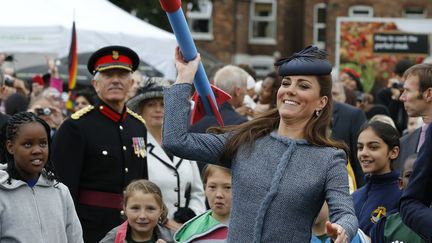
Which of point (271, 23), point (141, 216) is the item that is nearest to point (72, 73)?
point (141, 216)

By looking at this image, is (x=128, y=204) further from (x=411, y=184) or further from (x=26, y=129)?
(x=411, y=184)

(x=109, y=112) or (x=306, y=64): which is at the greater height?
(x=306, y=64)

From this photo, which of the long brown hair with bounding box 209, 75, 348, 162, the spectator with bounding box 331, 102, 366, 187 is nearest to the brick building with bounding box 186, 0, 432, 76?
the spectator with bounding box 331, 102, 366, 187

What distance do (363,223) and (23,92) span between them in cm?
627

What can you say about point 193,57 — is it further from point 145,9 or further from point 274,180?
point 145,9

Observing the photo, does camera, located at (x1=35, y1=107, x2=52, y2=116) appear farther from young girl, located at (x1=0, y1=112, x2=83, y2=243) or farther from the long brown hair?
the long brown hair

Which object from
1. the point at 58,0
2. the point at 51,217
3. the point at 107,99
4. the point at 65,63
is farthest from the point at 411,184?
the point at 65,63

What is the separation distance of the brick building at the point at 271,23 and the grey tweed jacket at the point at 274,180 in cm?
3390

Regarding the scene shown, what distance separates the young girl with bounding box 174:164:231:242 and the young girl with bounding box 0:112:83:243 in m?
0.86

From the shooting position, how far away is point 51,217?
5953 millimetres

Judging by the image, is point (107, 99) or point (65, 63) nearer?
point (107, 99)

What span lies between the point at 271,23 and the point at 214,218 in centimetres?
3684

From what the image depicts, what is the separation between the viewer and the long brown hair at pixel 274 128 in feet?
15.8

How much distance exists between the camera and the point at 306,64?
4785mm
